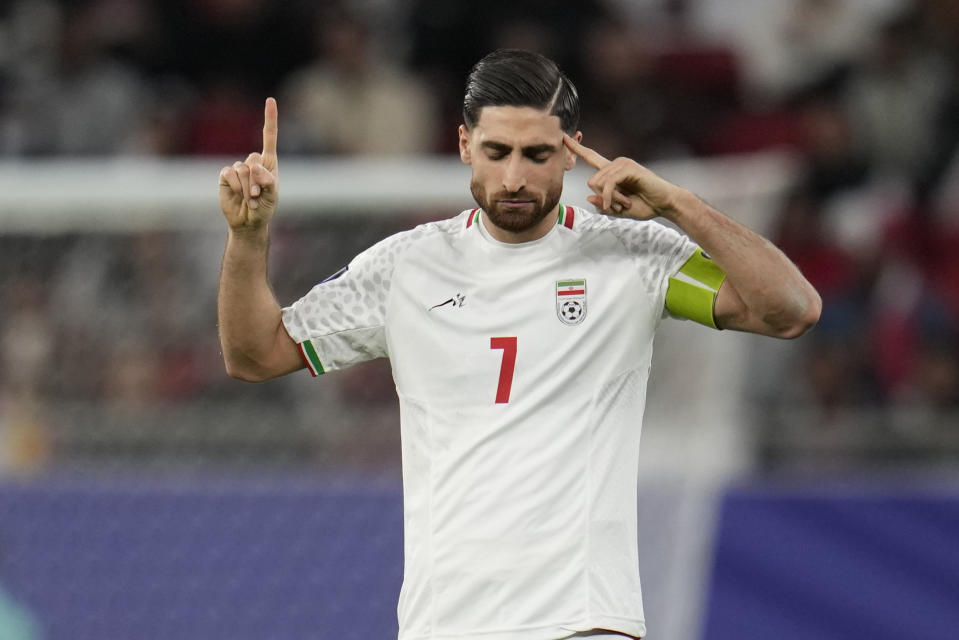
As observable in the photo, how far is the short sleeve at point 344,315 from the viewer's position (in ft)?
12.0

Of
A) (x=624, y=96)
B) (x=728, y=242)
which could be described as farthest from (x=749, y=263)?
(x=624, y=96)

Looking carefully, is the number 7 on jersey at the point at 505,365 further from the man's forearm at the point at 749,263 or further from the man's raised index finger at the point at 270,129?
the man's raised index finger at the point at 270,129

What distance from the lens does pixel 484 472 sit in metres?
3.43

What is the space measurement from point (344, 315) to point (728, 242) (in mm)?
864

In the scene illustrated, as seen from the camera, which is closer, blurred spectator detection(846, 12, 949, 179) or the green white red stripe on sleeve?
the green white red stripe on sleeve

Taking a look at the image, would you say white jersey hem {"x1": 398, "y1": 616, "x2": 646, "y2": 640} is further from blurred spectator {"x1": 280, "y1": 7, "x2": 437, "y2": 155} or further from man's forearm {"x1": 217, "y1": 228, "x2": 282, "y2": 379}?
blurred spectator {"x1": 280, "y1": 7, "x2": 437, "y2": 155}

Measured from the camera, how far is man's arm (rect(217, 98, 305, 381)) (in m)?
3.51

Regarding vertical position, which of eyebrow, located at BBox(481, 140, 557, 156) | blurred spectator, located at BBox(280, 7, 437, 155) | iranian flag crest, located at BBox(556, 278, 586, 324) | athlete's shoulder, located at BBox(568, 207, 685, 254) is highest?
blurred spectator, located at BBox(280, 7, 437, 155)

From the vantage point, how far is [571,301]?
3533mm

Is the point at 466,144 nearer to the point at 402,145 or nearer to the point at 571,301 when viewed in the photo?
the point at 571,301

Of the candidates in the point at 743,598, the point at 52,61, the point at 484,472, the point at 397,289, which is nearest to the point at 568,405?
the point at 484,472

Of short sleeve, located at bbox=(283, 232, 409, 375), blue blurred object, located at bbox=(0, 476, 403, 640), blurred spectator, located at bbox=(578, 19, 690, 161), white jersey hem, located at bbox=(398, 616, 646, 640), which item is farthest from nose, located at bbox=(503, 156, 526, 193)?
blurred spectator, located at bbox=(578, 19, 690, 161)

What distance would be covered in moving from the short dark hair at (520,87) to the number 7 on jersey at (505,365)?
46 centimetres

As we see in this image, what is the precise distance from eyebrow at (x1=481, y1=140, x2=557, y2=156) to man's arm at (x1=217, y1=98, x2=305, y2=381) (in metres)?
0.48
